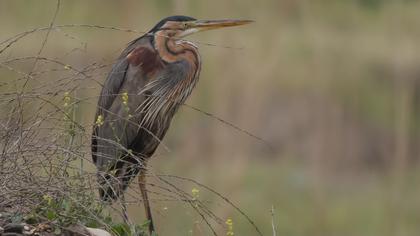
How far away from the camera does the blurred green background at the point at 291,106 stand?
22.3 feet

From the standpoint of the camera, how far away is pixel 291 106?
33.3ft

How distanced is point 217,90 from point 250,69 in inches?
9.8

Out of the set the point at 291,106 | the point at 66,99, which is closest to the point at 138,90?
the point at 66,99

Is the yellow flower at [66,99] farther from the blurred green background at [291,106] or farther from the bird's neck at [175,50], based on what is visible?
the bird's neck at [175,50]

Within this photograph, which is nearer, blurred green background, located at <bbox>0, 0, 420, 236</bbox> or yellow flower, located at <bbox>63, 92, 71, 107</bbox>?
yellow flower, located at <bbox>63, 92, 71, 107</bbox>

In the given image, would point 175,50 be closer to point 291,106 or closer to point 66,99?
point 66,99

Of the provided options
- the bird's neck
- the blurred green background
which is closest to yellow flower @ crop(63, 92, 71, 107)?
the blurred green background

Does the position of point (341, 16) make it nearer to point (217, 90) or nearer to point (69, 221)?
point (217, 90)

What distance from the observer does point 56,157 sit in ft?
11.9

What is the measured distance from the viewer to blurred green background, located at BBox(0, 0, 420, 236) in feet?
22.3

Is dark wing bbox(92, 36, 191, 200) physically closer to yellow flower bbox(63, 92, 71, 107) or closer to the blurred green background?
the blurred green background

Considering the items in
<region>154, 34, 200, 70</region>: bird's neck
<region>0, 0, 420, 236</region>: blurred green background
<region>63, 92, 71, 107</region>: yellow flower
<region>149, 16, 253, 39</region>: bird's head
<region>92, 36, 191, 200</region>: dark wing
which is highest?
<region>63, 92, 71, 107</region>: yellow flower

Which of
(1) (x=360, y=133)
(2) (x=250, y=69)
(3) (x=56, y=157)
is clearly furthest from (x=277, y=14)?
(3) (x=56, y=157)

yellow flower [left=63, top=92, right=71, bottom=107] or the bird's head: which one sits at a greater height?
yellow flower [left=63, top=92, right=71, bottom=107]
